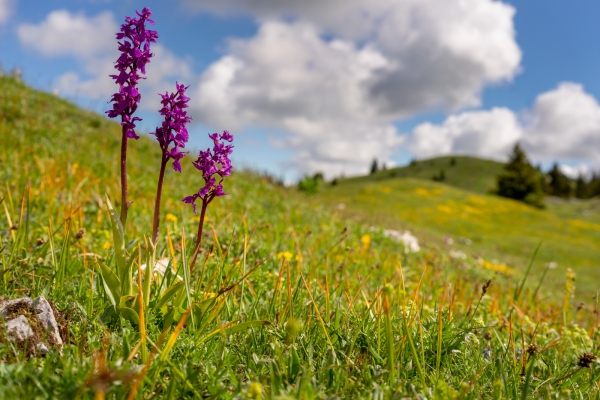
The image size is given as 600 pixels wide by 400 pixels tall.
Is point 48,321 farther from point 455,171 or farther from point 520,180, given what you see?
point 455,171

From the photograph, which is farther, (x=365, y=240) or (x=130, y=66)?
(x=365, y=240)

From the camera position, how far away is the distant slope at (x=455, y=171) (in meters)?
108

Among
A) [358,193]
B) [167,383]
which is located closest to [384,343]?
[167,383]

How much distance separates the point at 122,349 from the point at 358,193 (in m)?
36.7

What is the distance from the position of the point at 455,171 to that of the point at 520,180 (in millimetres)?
59818

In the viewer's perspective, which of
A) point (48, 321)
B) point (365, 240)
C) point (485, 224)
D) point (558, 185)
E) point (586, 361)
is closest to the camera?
point (48, 321)

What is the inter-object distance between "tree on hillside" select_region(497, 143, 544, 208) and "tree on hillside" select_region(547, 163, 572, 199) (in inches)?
1530

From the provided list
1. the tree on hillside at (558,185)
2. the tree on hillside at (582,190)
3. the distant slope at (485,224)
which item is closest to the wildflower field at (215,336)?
the distant slope at (485,224)

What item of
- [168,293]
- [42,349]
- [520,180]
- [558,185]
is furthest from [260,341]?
[558,185]

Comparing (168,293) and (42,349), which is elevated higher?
(168,293)

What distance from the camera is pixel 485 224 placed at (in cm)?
2908

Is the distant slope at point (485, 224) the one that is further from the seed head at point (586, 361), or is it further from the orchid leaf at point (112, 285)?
the orchid leaf at point (112, 285)

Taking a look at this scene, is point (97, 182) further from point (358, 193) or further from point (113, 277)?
point (358, 193)

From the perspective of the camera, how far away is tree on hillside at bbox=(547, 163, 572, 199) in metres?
88.4
